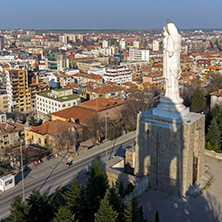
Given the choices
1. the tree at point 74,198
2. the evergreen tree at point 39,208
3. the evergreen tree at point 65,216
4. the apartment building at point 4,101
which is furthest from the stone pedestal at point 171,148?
the apartment building at point 4,101

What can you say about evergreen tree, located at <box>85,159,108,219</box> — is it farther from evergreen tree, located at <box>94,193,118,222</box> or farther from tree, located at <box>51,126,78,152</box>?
tree, located at <box>51,126,78,152</box>

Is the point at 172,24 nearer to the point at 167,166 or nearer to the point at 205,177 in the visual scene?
the point at 167,166

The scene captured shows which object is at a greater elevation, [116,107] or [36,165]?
[116,107]

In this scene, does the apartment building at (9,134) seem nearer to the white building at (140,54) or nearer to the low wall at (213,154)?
the low wall at (213,154)

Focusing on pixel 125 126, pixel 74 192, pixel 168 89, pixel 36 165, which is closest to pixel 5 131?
pixel 36 165

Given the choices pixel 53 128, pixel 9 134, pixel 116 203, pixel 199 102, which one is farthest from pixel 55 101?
pixel 116 203

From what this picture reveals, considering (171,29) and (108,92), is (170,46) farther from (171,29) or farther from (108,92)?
(108,92)
